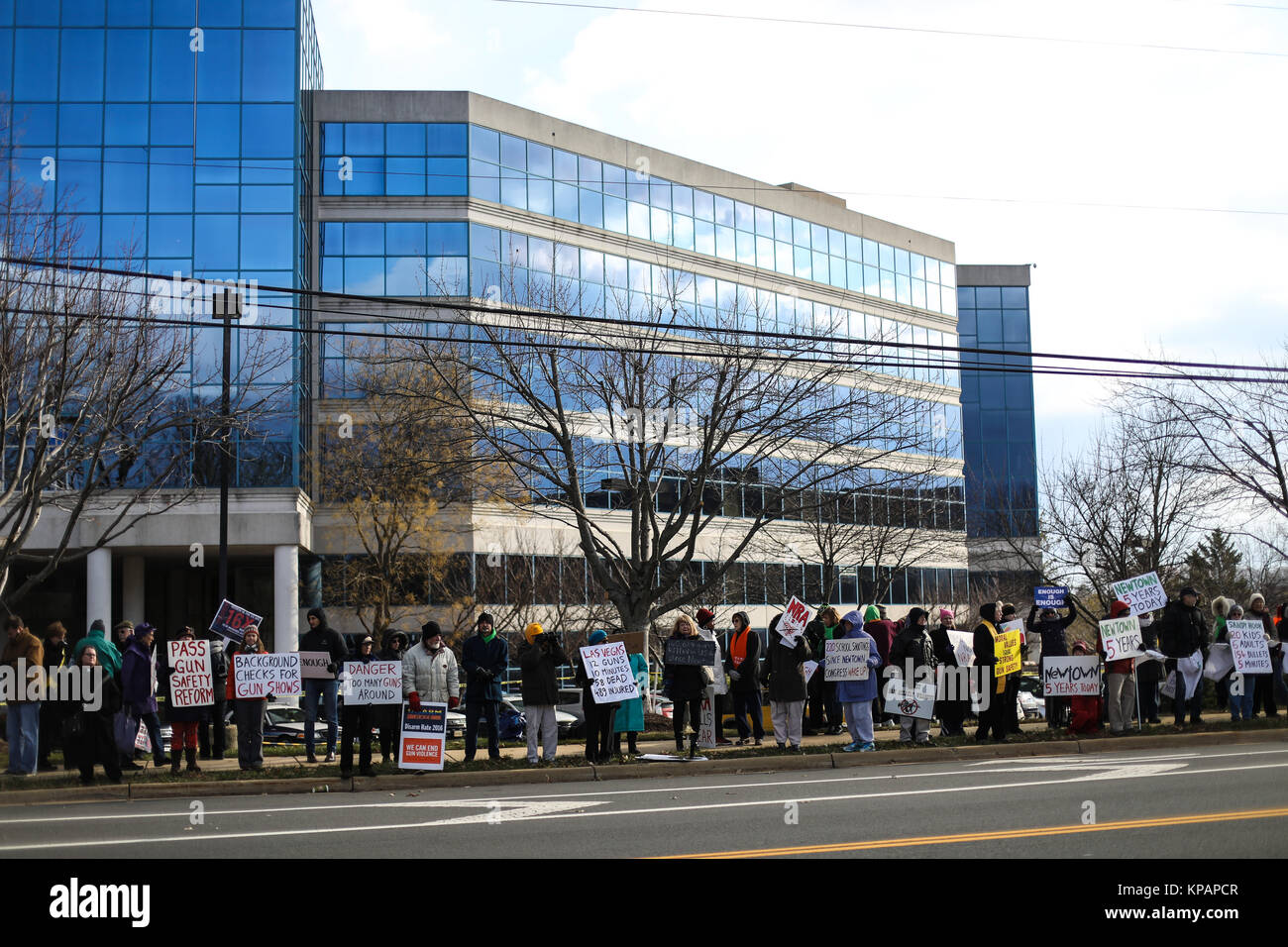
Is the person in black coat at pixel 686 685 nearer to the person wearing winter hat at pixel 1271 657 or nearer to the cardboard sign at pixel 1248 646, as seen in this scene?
the cardboard sign at pixel 1248 646

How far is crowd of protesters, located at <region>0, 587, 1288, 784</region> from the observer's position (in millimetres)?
15188

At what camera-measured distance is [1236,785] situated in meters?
11.9

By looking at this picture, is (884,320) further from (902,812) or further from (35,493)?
(902,812)

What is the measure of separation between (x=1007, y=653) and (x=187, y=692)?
427 inches

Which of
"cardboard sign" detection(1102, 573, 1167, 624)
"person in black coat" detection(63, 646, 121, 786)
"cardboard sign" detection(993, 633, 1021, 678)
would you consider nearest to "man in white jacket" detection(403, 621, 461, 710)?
"person in black coat" detection(63, 646, 121, 786)

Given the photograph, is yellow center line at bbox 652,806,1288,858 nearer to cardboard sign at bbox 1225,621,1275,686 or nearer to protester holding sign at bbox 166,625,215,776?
protester holding sign at bbox 166,625,215,776

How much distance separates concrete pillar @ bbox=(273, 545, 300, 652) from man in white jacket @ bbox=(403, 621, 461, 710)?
2427cm

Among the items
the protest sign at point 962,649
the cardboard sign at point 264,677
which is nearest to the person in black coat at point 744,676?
the protest sign at point 962,649

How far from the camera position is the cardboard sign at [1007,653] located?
17.5m

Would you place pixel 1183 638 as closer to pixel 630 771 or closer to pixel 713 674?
pixel 713 674
